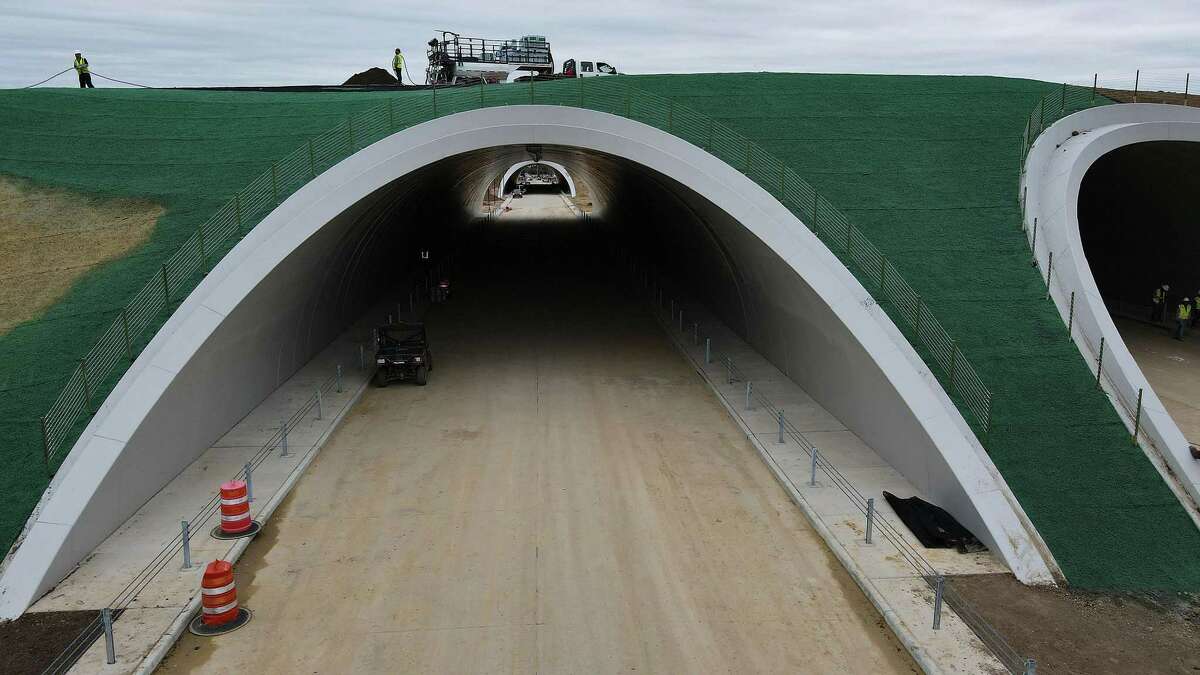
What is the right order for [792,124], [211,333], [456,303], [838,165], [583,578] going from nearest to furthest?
[583,578], [211,333], [838,165], [792,124], [456,303]

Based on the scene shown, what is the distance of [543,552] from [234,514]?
4961mm

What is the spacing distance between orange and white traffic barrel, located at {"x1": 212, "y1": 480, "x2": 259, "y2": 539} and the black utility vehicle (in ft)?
30.1

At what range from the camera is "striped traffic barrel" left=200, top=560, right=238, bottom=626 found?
11.8m

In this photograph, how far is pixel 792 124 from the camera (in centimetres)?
2561

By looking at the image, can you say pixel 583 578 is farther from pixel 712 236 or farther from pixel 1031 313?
pixel 712 236

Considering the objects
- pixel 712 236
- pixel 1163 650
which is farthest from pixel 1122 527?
pixel 712 236

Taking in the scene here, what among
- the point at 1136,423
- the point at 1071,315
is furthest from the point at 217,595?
the point at 1071,315

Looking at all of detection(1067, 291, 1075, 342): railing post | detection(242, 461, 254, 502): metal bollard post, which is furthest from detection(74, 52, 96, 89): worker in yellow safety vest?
detection(1067, 291, 1075, 342): railing post

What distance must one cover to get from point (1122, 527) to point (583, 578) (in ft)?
28.0

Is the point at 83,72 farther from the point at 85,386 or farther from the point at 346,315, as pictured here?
the point at 85,386

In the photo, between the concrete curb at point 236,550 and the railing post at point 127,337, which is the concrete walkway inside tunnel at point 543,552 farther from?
the railing post at point 127,337

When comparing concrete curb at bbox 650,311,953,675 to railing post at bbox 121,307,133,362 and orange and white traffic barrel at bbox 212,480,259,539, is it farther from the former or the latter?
railing post at bbox 121,307,133,362

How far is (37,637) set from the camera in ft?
37.9

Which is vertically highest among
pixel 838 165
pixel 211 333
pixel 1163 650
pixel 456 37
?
pixel 456 37
